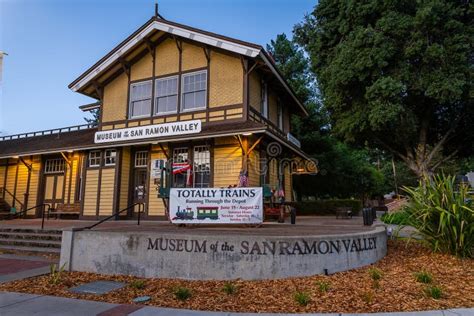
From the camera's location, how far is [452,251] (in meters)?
7.78

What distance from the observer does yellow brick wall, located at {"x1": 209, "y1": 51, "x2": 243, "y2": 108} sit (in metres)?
14.9

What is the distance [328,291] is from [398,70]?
1483cm

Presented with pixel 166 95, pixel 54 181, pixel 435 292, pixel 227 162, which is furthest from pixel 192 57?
pixel 435 292

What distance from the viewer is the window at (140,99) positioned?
17.1 meters

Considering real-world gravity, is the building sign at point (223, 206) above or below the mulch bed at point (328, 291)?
above

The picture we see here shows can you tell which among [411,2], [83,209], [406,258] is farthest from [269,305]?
[411,2]

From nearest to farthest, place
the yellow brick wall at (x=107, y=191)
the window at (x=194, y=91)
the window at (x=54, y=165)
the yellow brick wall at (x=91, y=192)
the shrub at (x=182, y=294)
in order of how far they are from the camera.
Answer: the shrub at (x=182, y=294), the window at (x=194, y=91), the yellow brick wall at (x=107, y=191), the yellow brick wall at (x=91, y=192), the window at (x=54, y=165)

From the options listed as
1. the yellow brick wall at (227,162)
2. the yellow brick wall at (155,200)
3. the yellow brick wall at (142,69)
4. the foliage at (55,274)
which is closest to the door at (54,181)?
the yellow brick wall at (155,200)

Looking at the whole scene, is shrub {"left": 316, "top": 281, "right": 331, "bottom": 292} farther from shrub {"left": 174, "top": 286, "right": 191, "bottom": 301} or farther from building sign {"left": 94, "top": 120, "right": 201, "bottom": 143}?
building sign {"left": 94, "top": 120, "right": 201, "bottom": 143}

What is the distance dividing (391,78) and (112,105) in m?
14.1

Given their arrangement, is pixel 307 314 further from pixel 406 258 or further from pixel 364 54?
pixel 364 54

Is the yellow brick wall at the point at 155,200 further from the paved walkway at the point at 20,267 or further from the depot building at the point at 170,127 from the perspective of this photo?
the paved walkway at the point at 20,267

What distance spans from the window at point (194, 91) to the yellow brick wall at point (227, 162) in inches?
86.6

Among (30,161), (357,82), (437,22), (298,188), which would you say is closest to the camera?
(437,22)
